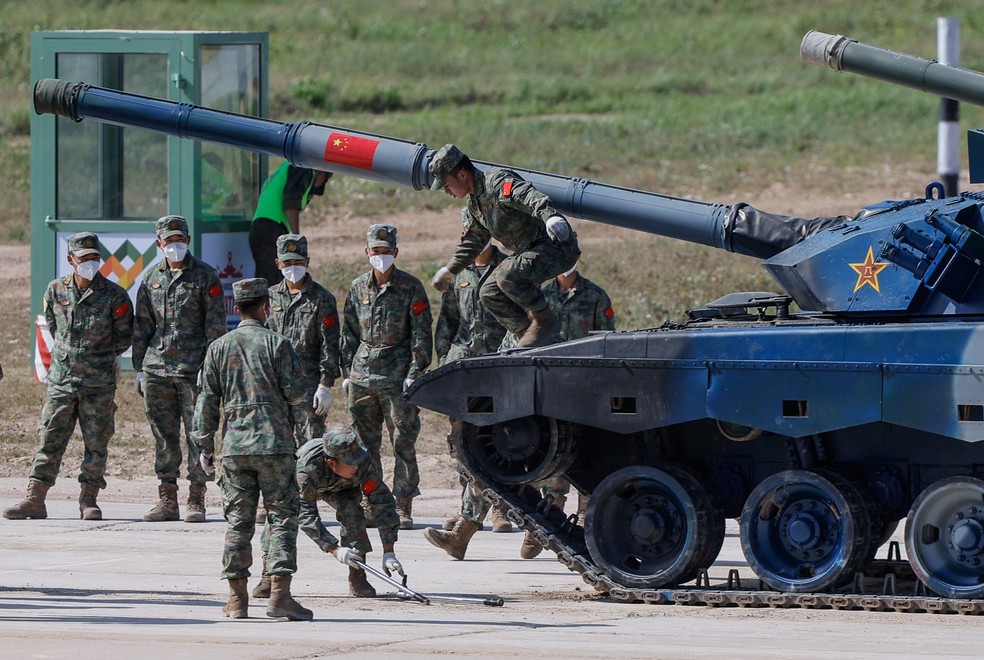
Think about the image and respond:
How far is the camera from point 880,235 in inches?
419

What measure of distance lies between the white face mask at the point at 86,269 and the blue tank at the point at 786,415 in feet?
11.1

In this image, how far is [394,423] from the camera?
1325cm

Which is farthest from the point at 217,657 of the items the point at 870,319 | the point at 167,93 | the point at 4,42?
the point at 4,42

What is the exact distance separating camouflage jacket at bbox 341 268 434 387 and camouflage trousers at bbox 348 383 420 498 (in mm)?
84

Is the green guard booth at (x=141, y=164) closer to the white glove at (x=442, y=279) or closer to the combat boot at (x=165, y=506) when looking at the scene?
the combat boot at (x=165, y=506)

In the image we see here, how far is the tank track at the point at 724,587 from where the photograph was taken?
1001cm

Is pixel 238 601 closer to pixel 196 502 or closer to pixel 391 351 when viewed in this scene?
pixel 391 351

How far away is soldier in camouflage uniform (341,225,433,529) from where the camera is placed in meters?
13.2

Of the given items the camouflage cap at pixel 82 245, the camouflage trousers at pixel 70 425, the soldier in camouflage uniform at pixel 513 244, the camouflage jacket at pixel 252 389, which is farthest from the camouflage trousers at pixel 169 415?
the camouflage jacket at pixel 252 389

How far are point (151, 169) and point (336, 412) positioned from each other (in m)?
2.88

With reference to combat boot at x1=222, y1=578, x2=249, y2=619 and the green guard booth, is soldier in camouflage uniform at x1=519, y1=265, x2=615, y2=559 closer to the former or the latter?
the green guard booth

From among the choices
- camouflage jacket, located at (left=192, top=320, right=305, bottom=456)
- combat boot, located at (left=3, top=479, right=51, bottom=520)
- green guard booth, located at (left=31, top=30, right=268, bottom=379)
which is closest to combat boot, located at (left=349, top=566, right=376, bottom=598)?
camouflage jacket, located at (left=192, top=320, right=305, bottom=456)

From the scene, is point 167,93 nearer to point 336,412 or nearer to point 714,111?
point 336,412

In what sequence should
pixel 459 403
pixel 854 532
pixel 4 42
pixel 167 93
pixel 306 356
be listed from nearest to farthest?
pixel 854 532 < pixel 459 403 < pixel 306 356 < pixel 167 93 < pixel 4 42
